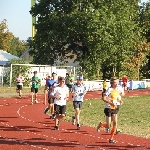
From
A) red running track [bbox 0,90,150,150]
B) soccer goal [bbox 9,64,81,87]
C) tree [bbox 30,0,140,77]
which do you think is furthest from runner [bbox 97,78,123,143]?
tree [bbox 30,0,140,77]

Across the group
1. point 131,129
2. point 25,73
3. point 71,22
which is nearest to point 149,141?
point 131,129

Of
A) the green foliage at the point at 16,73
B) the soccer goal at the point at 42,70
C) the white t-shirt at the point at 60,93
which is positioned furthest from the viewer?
the soccer goal at the point at 42,70

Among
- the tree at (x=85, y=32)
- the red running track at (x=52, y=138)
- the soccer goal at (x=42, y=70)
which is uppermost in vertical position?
the tree at (x=85, y=32)

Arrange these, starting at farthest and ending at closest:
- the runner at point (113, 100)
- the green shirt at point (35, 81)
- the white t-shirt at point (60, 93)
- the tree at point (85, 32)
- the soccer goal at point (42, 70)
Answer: the tree at point (85, 32) < the soccer goal at point (42, 70) < the green shirt at point (35, 81) < the white t-shirt at point (60, 93) < the runner at point (113, 100)

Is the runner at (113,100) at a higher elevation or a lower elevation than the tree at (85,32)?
lower

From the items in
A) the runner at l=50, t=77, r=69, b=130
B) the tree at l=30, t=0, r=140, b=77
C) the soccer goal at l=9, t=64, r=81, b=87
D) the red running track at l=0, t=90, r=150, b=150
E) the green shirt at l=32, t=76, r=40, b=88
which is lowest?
the red running track at l=0, t=90, r=150, b=150

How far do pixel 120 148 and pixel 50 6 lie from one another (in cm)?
4230

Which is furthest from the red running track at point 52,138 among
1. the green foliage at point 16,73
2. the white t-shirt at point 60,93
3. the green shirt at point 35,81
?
the green foliage at point 16,73

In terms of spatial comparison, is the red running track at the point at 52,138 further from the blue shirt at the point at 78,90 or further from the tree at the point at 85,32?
the tree at the point at 85,32

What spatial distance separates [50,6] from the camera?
51.7 m

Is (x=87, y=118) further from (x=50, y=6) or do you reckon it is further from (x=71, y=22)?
(x=50, y=6)

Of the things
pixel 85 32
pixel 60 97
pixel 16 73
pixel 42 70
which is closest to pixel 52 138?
pixel 60 97

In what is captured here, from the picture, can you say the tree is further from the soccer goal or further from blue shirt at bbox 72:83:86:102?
blue shirt at bbox 72:83:86:102

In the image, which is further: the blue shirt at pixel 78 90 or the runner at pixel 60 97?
the blue shirt at pixel 78 90
